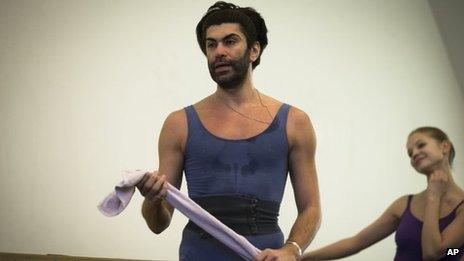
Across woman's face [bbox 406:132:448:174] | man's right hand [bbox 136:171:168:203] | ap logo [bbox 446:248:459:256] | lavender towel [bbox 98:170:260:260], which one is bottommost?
ap logo [bbox 446:248:459:256]

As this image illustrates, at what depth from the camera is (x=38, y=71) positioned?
2461mm

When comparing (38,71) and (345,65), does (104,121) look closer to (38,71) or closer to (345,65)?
(38,71)

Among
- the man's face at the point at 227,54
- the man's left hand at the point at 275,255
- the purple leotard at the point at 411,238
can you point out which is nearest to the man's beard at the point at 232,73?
the man's face at the point at 227,54

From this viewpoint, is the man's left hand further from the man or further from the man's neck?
the man's neck

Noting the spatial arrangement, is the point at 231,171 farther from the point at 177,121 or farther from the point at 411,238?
the point at 411,238

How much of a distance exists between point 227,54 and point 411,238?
2.54 ft

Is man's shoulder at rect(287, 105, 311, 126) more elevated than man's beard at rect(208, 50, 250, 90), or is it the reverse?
man's beard at rect(208, 50, 250, 90)

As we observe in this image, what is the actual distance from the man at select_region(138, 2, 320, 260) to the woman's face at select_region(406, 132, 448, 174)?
59cm

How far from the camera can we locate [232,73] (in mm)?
1357

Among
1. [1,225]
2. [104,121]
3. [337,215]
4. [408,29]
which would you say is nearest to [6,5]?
[104,121]

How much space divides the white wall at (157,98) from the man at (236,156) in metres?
1.13

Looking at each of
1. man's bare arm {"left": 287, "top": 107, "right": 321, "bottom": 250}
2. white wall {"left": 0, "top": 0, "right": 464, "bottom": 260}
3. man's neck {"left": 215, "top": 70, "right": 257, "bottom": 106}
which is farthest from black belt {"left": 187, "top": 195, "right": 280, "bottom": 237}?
white wall {"left": 0, "top": 0, "right": 464, "bottom": 260}

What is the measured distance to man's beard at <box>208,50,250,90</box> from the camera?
135 centimetres

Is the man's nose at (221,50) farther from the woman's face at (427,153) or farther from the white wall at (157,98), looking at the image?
the white wall at (157,98)
